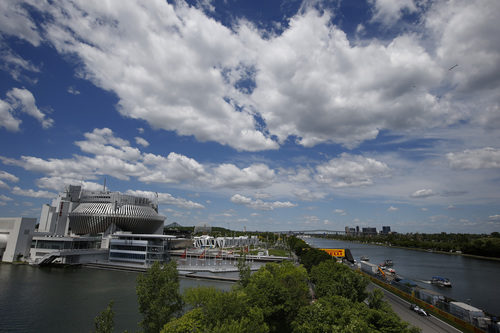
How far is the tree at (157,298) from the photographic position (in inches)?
905

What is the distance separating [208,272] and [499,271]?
100116 millimetres

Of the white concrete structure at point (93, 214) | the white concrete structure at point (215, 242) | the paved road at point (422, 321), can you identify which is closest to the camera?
the paved road at point (422, 321)

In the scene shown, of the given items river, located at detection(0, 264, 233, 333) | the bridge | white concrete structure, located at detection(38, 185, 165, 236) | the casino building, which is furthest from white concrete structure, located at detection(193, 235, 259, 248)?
river, located at detection(0, 264, 233, 333)

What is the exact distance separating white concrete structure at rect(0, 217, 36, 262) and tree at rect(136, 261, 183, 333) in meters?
82.5

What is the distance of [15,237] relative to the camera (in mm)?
80438

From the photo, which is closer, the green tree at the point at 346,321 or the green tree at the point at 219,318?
the green tree at the point at 219,318

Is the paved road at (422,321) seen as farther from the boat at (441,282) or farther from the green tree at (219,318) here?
the boat at (441,282)

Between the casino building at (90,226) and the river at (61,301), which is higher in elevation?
the casino building at (90,226)

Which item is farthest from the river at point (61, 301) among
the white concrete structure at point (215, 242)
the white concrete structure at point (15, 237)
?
the white concrete structure at point (215, 242)

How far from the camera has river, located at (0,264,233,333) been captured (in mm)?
31948

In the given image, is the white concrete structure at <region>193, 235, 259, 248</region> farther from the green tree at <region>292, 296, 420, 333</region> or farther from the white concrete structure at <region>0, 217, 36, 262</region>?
the green tree at <region>292, 296, 420, 333</region>

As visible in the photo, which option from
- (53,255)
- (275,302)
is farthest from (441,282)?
(53,255)

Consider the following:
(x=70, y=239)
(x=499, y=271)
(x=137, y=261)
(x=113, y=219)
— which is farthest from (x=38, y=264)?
(x=499, y=271)

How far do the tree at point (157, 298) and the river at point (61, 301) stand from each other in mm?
10239
